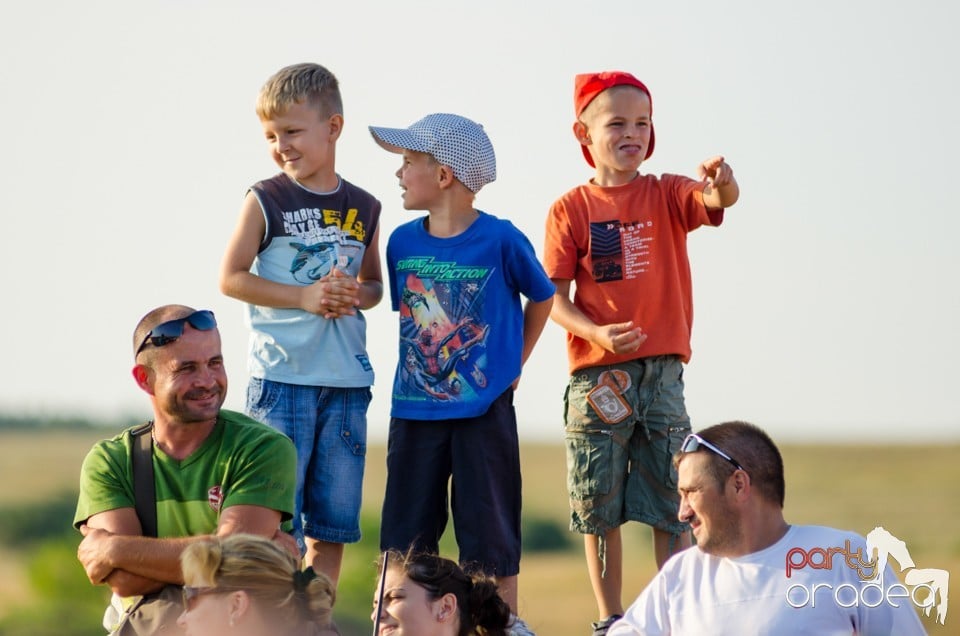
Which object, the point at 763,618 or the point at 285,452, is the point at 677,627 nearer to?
the point at 763,618

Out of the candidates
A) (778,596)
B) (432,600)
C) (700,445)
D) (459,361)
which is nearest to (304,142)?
(459,361)

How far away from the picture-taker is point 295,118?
6227 millimetres

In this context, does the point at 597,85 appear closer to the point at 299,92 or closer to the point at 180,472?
the point at 299,92

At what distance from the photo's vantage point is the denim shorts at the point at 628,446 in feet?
21.7

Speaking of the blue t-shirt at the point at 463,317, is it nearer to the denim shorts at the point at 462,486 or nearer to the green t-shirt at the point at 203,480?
the denim shorts at the point at 462,486

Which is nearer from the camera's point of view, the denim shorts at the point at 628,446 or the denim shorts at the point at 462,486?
the denim shorts at the point at 462,486

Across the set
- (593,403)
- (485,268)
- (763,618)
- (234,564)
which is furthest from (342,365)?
(763,618)

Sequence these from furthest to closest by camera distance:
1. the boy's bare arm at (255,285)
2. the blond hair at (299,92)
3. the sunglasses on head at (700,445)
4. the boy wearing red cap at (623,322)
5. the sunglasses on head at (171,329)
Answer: the boy wearing red cap at (623,322) → the blond hair at (299,92) → the boy's bare arm at (255,285) → the sunglasses on head at (171,329) → the sunglasses on head at (700,445)

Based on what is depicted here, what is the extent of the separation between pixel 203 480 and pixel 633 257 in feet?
8.17

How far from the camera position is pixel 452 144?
6422 millimetres

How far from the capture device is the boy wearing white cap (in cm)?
612

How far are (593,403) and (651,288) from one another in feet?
2.10

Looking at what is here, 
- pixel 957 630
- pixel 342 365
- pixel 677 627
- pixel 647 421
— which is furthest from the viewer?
pixel 957 630

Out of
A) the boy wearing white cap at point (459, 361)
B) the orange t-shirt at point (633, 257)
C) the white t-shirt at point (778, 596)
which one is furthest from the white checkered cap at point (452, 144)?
the white t-shirt at point (778, 596)
